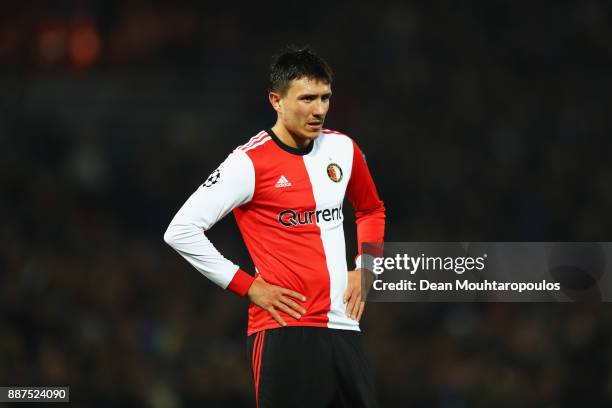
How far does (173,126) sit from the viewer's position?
1073cm

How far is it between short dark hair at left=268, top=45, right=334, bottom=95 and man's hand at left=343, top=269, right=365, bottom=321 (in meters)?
0.80

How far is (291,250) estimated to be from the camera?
3740 millimetres

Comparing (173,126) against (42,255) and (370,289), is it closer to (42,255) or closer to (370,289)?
(42,255)

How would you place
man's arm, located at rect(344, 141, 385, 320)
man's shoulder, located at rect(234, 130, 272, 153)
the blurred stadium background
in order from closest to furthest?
1. man's shoulder, located at rect(234, 130, 272, 153)
2. man's arm, located at rect(344, 141, 385, 320)
3. the blurred stadium background

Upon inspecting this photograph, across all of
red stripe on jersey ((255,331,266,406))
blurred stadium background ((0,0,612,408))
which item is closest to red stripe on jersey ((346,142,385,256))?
red stripe on jersey ((255,331,266,406))

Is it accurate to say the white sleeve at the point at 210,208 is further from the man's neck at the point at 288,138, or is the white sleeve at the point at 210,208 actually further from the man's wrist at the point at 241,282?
the man's neck at the point at 288,138

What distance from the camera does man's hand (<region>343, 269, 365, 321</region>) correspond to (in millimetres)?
3799

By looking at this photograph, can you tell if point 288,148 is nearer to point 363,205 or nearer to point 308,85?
point 308,85

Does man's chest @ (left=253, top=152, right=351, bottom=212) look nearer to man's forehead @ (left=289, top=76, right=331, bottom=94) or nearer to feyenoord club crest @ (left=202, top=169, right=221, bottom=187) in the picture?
feyenoord club crest @ (left=202, top=169, right=221, bottom=187)

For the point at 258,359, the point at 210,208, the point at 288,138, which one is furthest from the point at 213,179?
the point at 258,359

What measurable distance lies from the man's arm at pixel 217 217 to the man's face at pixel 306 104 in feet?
0.81

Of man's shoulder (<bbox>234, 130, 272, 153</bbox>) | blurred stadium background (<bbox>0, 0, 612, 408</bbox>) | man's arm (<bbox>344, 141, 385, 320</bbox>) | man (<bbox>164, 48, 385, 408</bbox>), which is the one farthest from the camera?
blurred stadium background (<bbox>0, 0, 612, 408</bbox>)

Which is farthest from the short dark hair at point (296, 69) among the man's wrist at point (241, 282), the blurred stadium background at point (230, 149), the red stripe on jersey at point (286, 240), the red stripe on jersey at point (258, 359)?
the blurred stadium background at point (230, 149)

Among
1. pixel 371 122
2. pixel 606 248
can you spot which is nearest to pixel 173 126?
pixel 371 122
